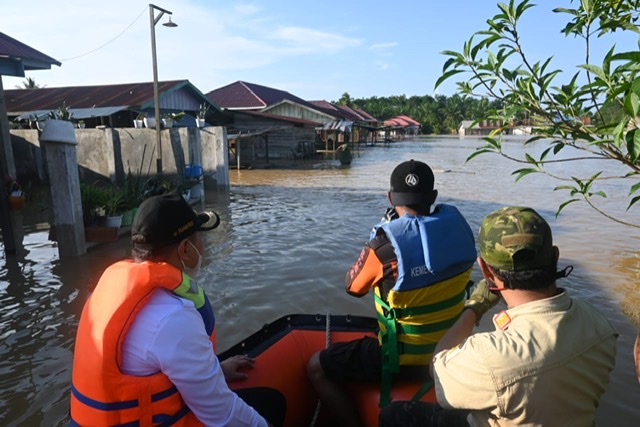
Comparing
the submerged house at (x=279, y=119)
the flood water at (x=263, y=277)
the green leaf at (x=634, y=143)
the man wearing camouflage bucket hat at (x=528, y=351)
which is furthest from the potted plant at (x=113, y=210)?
the submerged house at (x=279, y=119)

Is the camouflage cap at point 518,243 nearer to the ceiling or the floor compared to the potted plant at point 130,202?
nearer to the ceiling

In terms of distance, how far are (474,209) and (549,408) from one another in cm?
1061

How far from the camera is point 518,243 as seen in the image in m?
1.58

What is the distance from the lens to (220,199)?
12539 mm

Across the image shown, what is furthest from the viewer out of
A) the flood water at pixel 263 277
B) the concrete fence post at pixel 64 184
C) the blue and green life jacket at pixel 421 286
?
the concrete fence post at pixel 64 184

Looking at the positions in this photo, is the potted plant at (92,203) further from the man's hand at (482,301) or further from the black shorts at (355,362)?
the man's hand at (482,301)

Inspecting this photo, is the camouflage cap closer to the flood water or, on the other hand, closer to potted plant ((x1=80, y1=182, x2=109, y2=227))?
the flood water

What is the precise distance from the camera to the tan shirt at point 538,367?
1459 mm

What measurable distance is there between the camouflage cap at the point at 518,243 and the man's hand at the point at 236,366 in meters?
1.48

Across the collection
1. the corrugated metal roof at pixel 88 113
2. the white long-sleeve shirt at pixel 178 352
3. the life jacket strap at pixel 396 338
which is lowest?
the life jacket strap at pixel 396 338

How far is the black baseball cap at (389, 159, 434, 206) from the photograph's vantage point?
7.88 feet

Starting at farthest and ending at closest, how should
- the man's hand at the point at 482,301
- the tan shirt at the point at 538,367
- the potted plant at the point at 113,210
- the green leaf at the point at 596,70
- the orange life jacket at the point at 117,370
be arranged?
the potted plant at the point at 113,210, the man's hand at the point at 482,301, the green leaf at the point at 596,70, the orange life jacket at the point at 117,370, the tan shirt at the point at 538,367

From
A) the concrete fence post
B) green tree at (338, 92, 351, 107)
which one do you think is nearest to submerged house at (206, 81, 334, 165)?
the concrete fence post

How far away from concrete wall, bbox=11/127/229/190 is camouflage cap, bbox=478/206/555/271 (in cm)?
1001
